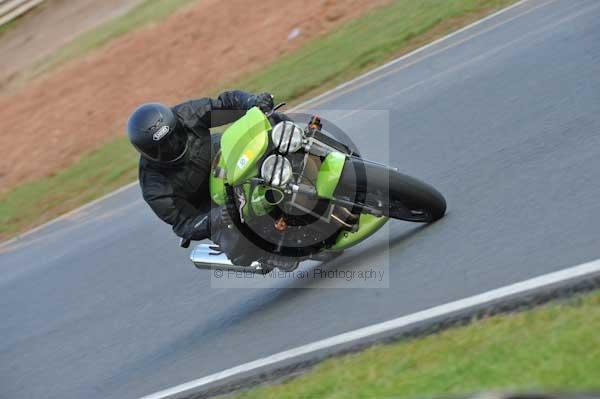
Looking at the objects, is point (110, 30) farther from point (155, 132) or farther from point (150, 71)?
point (155, 132)

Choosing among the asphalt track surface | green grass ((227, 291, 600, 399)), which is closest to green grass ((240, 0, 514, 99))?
the asphalt track surface

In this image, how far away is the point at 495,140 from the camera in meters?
7.54

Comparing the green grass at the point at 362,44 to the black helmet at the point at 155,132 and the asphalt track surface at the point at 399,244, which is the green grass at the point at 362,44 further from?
the black helmet at the point at 155,132

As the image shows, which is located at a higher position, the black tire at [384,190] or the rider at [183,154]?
the rider at [183,154]

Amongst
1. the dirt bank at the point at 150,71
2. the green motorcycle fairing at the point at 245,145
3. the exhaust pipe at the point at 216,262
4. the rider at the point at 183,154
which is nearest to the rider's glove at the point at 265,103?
the rider at the point at 183,154

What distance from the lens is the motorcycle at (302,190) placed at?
19.3 ft

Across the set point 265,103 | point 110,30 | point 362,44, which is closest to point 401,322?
point 265,103

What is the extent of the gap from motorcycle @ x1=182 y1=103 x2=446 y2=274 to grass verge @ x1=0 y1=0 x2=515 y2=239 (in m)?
5.84

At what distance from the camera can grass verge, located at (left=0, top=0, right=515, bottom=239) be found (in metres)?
12.2

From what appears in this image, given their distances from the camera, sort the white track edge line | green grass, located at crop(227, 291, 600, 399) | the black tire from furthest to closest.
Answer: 1. the black tire
2. the white track edge line
3. green grass, located at crop(227, 291, 600, 399)

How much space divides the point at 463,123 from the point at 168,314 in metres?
3.25

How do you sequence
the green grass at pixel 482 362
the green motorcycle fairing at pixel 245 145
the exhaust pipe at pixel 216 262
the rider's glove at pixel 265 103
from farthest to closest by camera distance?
the exhaust pipe at pixel 216 262, the rider's glove at pixel 265 103, the green motorcycle fairing at pixel 245 145, the green grass at pixel 482 362

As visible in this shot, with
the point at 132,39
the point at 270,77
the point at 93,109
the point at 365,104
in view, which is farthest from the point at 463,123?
the point at 132,39

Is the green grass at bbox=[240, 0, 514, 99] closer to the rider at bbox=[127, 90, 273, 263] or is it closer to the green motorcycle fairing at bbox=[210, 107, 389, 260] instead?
the rider at bbox=[127, 90, 273, 263]
